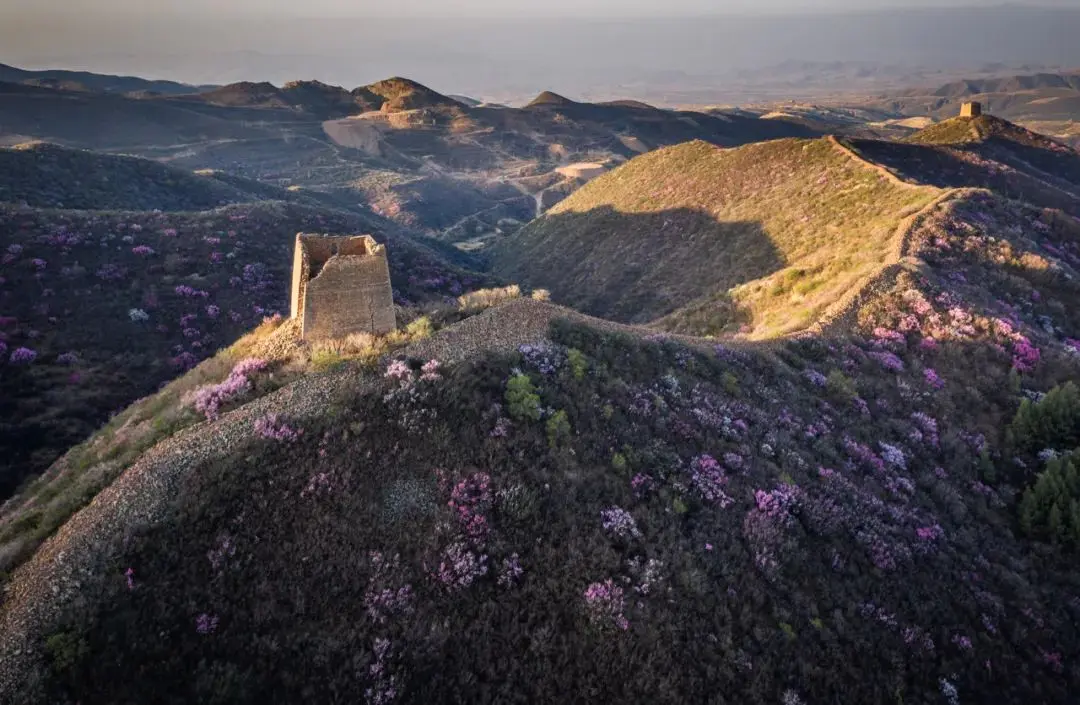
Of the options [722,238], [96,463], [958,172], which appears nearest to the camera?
[96,463]

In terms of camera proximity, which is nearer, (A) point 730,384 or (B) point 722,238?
(A) point 730,384

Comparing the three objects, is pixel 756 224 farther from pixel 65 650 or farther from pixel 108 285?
pixel 65 650

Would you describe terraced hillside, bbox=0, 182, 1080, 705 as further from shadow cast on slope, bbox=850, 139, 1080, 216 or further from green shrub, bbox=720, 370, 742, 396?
shadow cast on slope, bbox=850, 139, 1080, 216

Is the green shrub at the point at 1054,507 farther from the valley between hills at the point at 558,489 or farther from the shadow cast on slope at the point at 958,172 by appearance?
the shadow cast on slope at the point at 958,172

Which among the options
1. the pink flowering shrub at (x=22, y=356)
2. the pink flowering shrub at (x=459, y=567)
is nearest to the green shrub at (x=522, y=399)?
the pink flowering shrub at (x=459, y=567)

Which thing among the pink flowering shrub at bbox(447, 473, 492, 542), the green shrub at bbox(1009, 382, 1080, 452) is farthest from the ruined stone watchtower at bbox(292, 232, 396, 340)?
the green shrub at bbox(1009, 382, 1080, 452)

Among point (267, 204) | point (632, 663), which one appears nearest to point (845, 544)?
point (632, 663)

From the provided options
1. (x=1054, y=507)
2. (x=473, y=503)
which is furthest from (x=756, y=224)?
(x=473, y=503)
